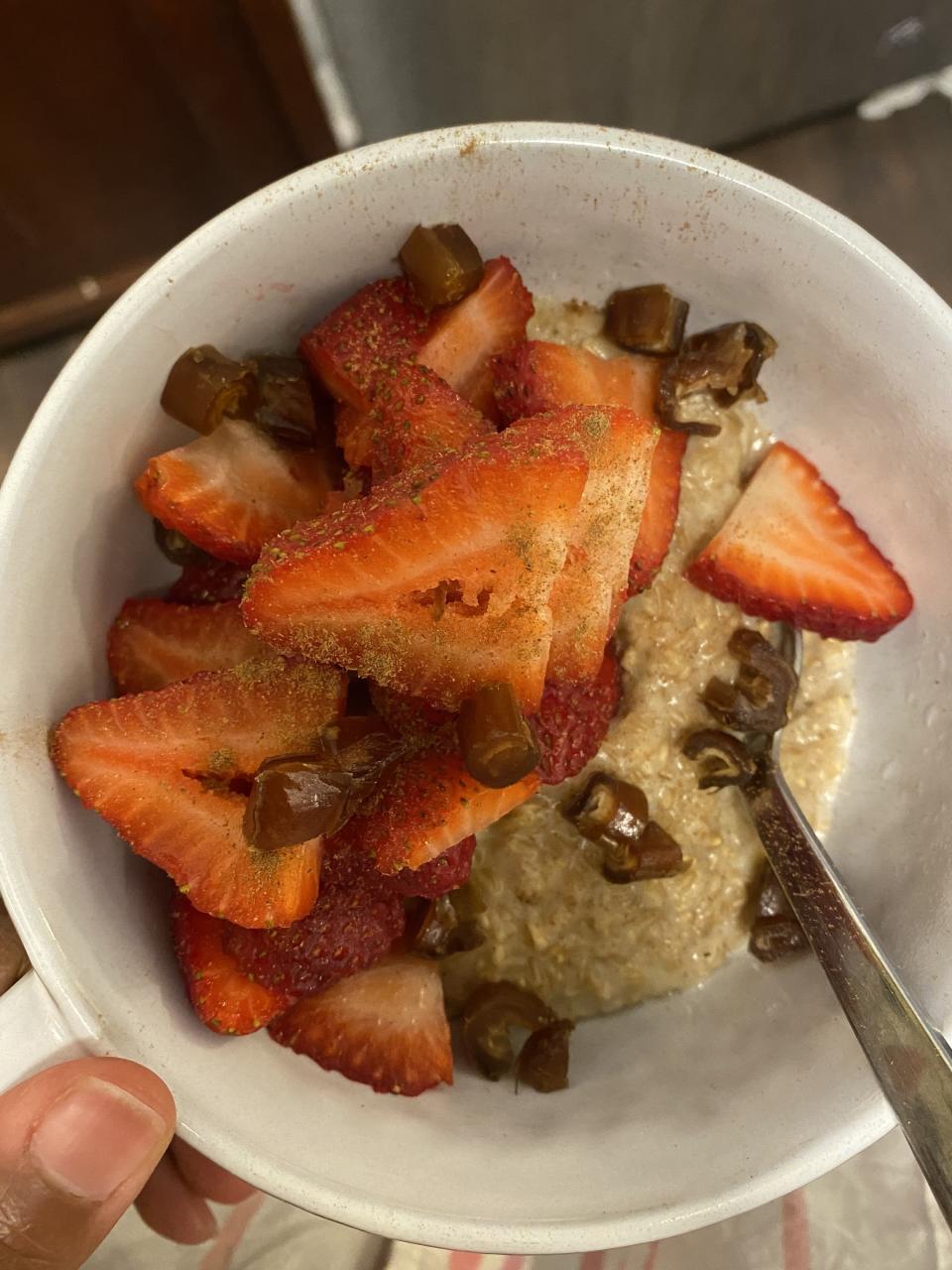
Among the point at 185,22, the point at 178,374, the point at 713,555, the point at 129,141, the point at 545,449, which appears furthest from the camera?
the point at 129,141

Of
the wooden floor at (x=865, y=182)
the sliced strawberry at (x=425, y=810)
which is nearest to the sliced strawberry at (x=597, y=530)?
the sliced strawberry at (x=425, y=810)

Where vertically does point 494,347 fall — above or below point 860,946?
above

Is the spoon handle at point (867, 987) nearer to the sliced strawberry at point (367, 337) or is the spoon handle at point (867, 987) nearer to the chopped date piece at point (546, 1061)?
the chopped date piece at point (546, 1061)

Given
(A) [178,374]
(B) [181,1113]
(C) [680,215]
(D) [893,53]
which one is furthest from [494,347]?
(D) [893,53]

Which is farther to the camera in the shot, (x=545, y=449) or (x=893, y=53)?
(x=893, y=53)

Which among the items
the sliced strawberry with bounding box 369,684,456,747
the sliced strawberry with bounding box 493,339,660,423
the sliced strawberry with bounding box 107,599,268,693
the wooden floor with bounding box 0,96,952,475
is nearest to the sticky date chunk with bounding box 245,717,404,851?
the sliced strawberry with bounding box 369,684,456,747

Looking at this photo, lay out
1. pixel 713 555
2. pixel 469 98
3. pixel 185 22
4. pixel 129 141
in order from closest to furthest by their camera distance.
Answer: pixel 713 555, pixel 185 22, pixel 129 141, pixel 469 98

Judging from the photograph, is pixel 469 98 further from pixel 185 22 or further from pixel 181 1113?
pixel 181 1113

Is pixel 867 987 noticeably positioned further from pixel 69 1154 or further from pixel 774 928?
pixel 69 1154
